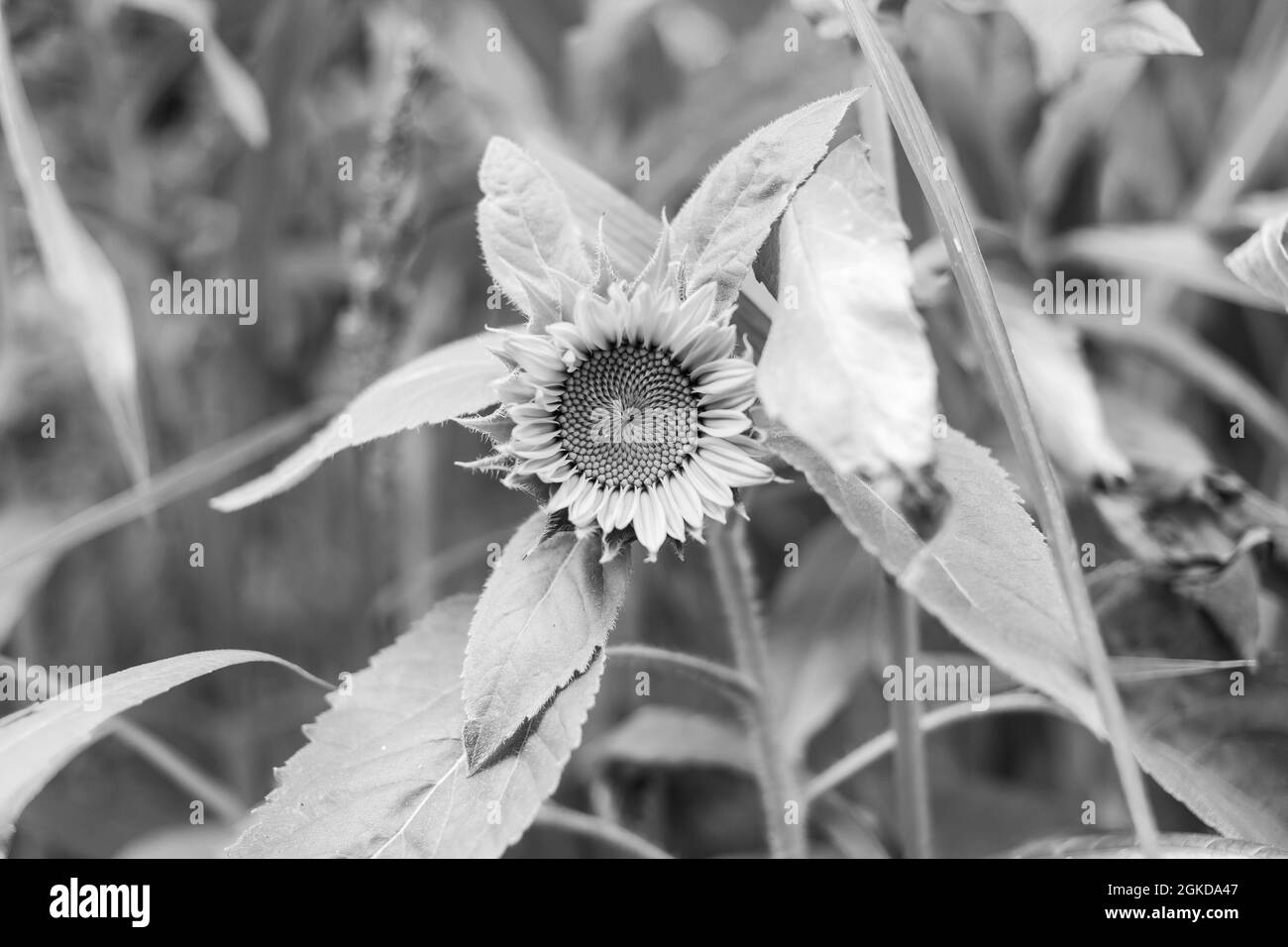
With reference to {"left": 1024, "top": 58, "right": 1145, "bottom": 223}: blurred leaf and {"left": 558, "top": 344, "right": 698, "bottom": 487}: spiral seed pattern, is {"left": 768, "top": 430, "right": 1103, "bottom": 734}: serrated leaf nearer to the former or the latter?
{"left": 558, "top": 344, "right": 698, "bottom": 487}: spiral seed pattern

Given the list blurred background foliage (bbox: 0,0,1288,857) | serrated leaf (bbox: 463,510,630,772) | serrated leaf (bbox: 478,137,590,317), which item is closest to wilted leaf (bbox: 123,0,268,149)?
blurred background foliage (bbox: 0,0,1288,857)

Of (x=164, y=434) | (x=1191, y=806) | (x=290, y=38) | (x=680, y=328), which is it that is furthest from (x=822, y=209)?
(x=164, y=434)

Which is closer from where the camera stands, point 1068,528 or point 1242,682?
point 1068,528

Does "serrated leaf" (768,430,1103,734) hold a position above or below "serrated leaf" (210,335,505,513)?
below

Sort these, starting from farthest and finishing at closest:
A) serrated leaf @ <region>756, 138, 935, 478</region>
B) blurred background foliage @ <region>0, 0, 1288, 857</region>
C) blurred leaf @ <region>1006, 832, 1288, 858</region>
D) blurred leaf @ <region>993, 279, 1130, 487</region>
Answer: blurred background foliage @ <region>0, 0, 1288, 857</region> → blurred leaf @ <region>993, 279, 1130, 487</region> → blurred leaf @ <region>1006, 832, 1288, 858</region> → serrated leaf @ <region>756, 138, 935, 478</region>

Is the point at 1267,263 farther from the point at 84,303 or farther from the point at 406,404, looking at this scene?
the point at 84,303
